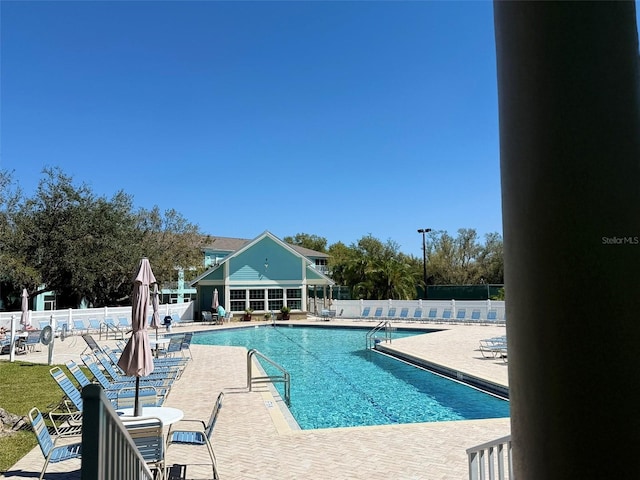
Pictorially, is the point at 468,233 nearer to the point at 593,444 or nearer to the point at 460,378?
the point at 460,378

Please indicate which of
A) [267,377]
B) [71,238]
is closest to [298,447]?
[267,377]

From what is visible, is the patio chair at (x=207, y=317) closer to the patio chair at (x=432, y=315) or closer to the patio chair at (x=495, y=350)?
the patio chair at (x=432, y=315)

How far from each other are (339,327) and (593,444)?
87.5 feet

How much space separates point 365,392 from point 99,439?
11.0 m

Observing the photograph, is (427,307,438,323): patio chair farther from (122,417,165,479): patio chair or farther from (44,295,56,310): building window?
(44,295,56,310): building window

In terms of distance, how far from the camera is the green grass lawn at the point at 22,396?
22.3 ft

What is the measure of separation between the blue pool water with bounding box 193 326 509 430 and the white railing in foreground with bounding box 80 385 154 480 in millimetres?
7686

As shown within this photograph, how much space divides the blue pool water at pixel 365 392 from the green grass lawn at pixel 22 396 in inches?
187

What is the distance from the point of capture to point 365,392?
1189 centimetres

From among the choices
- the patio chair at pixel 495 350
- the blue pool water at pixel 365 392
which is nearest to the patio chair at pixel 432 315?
the blue pool water at pixel 365 392

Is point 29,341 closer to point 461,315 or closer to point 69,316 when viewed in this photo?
point 69,316

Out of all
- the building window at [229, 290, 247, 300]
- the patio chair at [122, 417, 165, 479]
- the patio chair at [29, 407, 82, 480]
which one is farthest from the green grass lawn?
the building window at [229, 290, 247, 300]

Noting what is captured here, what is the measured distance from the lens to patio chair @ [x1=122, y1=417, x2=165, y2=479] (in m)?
5.29

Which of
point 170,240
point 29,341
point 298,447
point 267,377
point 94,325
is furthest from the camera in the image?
point 170,240
